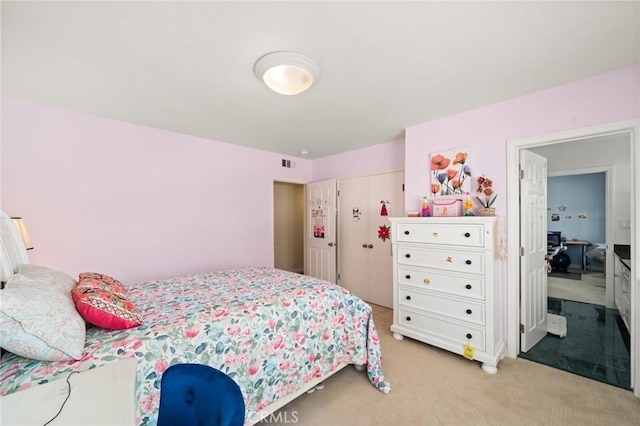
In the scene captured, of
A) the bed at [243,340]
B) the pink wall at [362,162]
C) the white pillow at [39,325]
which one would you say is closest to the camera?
the white pillow at [39,325]

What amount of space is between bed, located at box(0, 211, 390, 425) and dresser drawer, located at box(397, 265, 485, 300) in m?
0.76

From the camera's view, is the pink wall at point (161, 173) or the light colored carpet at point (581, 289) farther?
the light colored carpet at point (581, 289)

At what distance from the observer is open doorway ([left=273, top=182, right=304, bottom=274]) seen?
598 cm

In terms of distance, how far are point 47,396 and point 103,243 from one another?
7.91ft

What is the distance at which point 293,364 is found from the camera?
1.79m

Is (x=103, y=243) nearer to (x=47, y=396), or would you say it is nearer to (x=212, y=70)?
(x=212, y=70)

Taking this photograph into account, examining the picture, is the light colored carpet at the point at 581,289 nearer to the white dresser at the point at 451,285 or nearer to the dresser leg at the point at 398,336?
the white dresser at the point at 451,285

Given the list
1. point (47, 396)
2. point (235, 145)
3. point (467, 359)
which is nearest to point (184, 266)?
point (235, 145)

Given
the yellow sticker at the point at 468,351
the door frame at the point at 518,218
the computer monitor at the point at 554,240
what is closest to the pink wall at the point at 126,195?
the yellow sticker at the point at 468,351

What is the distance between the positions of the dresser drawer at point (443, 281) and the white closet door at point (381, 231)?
98 centimetres

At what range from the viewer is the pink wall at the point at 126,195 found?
2385mm

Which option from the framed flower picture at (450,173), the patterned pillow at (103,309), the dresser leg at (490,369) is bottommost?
the dresser leg at (490,369)

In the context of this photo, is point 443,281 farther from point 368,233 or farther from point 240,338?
point 240,338

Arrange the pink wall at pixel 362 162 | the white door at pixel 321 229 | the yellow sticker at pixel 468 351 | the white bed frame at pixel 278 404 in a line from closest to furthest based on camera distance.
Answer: the white bed frame at pixel 278 404
the yellow sticker at pixel 468 351
the pink wall at pixel 362 162
the white door at pixel 321 229
